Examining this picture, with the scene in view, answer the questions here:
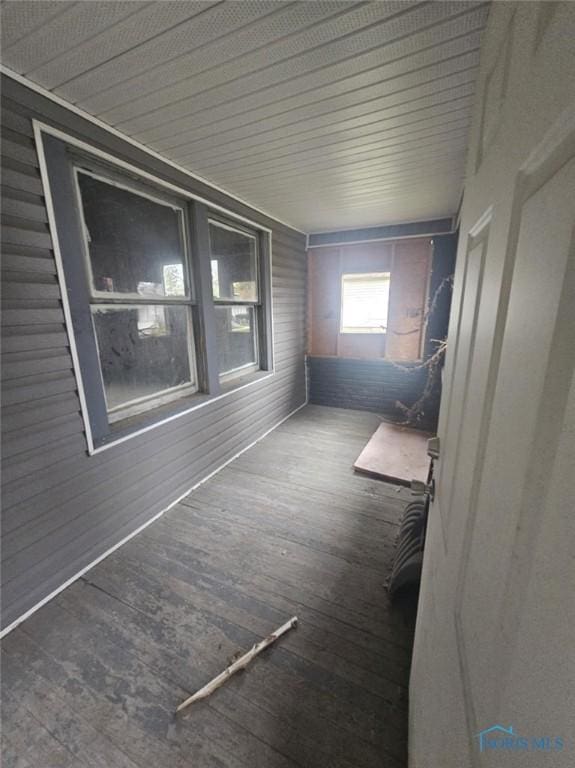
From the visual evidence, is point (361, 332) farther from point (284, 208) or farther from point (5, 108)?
point (5, 108)

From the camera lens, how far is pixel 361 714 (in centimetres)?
116

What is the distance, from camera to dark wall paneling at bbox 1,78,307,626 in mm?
1352

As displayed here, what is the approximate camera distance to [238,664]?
130cm

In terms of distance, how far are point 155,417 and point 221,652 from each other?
1411 mm

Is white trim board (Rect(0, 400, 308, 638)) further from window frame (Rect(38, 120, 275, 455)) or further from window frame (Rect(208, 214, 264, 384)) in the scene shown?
window frame (Rect(208, 214, 264, 384))

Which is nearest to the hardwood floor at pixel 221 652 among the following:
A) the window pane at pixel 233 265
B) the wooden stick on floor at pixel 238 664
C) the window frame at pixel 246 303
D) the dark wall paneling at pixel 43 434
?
the wooden stick on floor at pixel 238 664

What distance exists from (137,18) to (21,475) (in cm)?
191

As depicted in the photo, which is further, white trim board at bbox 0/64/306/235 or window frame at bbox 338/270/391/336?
window frame at bbox 338/270/391/336

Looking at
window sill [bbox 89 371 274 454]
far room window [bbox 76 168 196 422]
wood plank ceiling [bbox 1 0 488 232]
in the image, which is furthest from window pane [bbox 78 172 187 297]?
window sill [bbox 89 371 274 454]

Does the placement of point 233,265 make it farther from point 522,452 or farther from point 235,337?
point 522,452

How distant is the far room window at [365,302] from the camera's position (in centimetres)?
414

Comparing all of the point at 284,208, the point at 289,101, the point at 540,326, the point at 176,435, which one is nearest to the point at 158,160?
the point at 289,101

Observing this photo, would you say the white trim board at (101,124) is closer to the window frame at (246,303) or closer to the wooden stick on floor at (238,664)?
the window frame at (246,303)

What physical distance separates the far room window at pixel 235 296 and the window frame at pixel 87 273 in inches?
8.9
